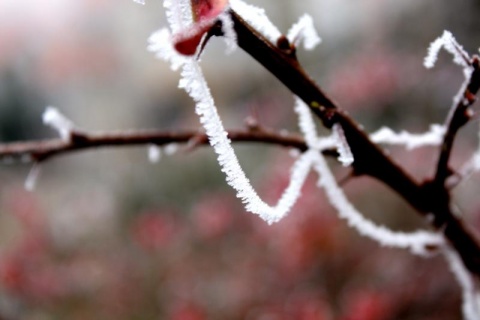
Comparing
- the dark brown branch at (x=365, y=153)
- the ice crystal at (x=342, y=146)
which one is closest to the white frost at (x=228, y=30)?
the dark brown branch at (x=365, y=153)

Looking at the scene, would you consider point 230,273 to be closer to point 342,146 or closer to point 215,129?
point 342,146

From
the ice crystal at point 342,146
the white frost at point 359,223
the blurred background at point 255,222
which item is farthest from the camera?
the blurred background at point 255,222

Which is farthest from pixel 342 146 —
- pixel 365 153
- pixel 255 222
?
pixel 255 222

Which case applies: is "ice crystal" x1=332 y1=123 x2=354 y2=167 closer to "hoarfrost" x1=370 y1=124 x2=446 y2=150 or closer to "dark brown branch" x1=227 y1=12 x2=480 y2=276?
"dark brown branch" x1=227 y1=12 x2=480 y2=276

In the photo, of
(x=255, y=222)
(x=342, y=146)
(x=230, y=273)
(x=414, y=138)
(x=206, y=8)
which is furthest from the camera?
(x=255, y=222)

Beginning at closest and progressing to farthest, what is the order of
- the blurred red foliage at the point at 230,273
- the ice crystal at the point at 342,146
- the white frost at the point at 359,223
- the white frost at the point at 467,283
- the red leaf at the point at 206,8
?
the red leaf at the point at 206,8 → the ice crystal at the point at 342,146 → the white frost at the point at 359,223 → the white frost at the point at 467,283 → the blurred red foliage at the point at 230,273

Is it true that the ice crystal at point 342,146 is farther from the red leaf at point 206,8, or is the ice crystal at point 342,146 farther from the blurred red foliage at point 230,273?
the blurred red foliage at point 230,273
